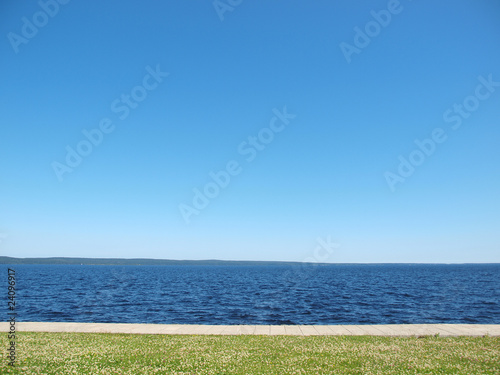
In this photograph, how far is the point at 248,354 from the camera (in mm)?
13312

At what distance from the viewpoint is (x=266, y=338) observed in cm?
1688

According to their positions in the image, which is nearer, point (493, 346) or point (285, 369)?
point (285, 369)

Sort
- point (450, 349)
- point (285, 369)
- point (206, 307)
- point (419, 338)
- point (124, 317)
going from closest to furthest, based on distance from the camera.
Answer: point (285, 369) < point (450, 349) < point (419, 338) < point (124, 317) < point (206, 307)

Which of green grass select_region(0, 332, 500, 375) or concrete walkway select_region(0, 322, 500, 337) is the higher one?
green grass select_region(0, 332, 500, 375)

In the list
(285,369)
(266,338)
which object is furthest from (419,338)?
(285,369)

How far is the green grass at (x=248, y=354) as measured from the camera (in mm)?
11297

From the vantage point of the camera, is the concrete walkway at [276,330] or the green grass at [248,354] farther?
the concrete walkway at [276,330]

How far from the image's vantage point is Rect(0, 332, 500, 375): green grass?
11.3 metres

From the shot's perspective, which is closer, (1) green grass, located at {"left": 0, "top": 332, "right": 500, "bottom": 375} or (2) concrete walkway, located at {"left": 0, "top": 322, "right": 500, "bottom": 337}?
(1) green grass, located at {"left": 0, "top": 332, "right": 500, "bottom": 375}

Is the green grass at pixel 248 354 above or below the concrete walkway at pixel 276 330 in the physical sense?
above

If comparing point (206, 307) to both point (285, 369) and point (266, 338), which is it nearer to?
point (266, 338)

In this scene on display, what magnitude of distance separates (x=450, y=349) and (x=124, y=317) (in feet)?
103

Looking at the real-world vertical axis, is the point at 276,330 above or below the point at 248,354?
below

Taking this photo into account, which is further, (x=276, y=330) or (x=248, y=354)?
(x=276, y=330)
